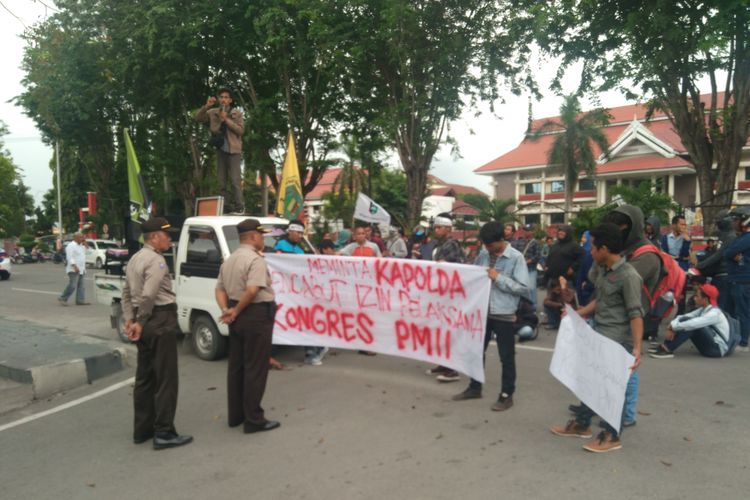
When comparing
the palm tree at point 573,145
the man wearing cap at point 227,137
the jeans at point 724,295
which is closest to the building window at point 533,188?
the palm tree at point 573,145

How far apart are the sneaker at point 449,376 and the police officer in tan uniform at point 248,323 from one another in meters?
2.03

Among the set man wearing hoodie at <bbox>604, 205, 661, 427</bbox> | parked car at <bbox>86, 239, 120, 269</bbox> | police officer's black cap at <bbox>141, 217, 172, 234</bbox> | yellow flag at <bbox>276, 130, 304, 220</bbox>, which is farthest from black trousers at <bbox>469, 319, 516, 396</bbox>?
parked car at <bbox>86, 239, 120, 269</bbox>

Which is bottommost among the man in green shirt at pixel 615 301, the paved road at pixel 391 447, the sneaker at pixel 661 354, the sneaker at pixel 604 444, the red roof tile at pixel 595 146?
the paved road at pixel 391 447

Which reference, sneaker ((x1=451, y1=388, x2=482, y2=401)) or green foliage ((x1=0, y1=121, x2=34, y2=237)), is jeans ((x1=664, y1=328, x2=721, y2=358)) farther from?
green foliage ((x1=0, y1=121, x2=34, y2=237))

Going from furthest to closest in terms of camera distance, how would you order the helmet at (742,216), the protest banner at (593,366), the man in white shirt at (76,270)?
the man in white shirt at (76,270) → the helmet at (742,216) → the protest banner at (593,366)

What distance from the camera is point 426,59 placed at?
1781cm

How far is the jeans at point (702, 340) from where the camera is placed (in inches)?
296

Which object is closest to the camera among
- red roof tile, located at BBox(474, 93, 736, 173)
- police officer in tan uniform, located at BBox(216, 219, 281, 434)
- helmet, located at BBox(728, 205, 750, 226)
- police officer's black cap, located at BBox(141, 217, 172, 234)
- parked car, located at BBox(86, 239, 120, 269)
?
police officer's black cap, located at BBox(141, 217, 172, 234)

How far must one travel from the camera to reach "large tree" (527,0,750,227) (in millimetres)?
12609

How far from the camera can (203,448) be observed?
4.85 meters

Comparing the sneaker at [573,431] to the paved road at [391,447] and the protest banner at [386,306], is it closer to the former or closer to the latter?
the paved road at [391,447]

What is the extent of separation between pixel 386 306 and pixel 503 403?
1739mm

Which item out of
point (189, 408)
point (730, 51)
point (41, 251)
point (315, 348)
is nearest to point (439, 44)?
point (730, 51)

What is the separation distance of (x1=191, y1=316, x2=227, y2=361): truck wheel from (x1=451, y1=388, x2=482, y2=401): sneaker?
10.7 feet
